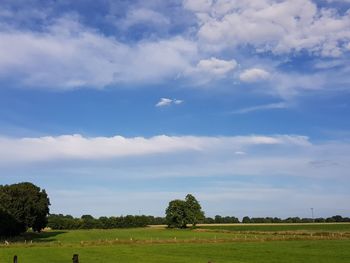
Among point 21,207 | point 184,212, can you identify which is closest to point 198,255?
point 21,207

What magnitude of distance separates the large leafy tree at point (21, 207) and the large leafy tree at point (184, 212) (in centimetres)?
7268

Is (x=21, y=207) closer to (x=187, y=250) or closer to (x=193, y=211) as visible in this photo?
(x=187, y=250)

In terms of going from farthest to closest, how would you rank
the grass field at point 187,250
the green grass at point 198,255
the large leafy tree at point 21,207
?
the large leafy tree at point 21,207 → the grass field at point 187,250 → the green grass at point 198,255

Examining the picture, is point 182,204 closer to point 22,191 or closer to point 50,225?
point 50,225

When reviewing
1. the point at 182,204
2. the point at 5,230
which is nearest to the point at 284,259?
the point at 5,230

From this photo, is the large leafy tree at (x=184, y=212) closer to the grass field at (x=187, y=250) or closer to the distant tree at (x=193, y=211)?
the distant tree at (x=193, y=211)

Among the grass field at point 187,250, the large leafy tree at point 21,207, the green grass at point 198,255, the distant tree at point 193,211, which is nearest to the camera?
the green grass at point 198,255

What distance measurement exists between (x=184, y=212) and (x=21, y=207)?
3320 inches

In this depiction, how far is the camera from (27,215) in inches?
4395

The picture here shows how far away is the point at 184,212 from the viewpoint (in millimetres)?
184250

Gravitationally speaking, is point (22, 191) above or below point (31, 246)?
above

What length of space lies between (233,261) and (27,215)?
7414cm

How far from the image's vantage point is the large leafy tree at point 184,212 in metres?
184

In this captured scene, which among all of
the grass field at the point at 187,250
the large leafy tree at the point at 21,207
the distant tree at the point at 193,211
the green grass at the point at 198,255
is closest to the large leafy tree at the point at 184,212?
the distant tree at the point at 193,211
